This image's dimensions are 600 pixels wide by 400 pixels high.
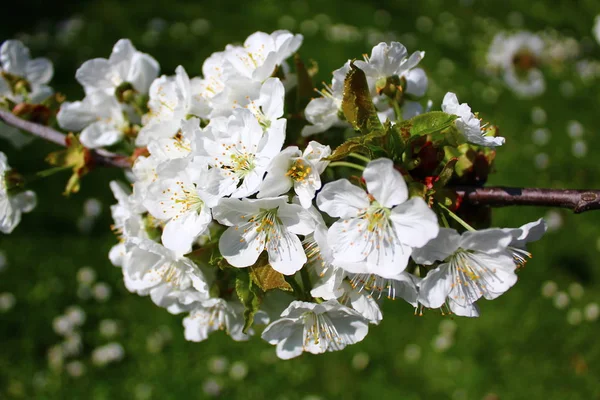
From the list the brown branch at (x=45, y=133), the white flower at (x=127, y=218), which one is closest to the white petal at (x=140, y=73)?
the brown branch at (x=45, y=133)

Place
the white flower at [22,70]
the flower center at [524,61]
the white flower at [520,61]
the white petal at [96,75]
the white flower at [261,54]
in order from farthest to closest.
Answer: the flower center at [524,61], the white flower at [520,61], the white flower at [22,70], the white petal at [96,75], the white flower at [261,54]

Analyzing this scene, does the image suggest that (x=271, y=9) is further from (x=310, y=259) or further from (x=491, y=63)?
(x=310, y=259)

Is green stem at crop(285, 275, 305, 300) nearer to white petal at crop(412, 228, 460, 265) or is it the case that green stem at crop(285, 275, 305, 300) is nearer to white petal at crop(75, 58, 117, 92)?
white petal at crop(412, 228, 460, 265)

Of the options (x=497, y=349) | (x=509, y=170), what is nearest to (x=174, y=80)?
(x=497, y=349)

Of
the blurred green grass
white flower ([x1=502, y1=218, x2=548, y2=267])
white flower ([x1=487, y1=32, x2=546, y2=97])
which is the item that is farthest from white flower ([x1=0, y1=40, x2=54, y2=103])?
white flower ([x1=487, y1=32, x2=546, y2=97])

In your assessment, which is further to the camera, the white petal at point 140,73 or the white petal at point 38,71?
the white petal at point 38,71

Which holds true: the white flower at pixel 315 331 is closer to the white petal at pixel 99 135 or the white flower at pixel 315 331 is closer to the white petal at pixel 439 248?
the white petal at pixel 439 248
